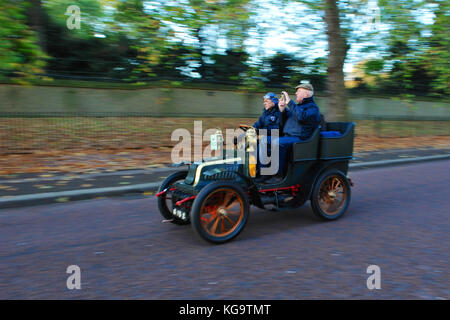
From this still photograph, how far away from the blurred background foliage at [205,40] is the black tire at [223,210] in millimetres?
5743

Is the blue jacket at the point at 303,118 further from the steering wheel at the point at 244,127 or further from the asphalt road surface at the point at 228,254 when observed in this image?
the asphalt road surface at the point at 228,254

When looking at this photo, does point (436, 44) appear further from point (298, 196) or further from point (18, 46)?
point (18, 46)

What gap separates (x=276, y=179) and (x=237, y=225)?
3.17ft

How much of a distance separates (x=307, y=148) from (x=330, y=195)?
81 centimetres

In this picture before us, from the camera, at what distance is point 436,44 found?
44.1ft

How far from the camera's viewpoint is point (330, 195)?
5160mm

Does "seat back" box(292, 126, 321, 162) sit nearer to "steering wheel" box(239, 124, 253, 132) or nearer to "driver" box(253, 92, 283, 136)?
"driver" box(253, 92, 283, 136)

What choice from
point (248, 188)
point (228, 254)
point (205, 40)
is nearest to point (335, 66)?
point (205, 40)

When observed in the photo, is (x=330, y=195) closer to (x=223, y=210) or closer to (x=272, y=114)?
(x=272, y=114)

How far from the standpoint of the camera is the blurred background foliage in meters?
10.6

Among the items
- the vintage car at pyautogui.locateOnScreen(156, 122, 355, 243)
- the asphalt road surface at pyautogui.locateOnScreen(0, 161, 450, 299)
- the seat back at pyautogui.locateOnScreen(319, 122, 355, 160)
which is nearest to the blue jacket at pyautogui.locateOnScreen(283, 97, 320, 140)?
the vintage car at pyautogui.locateOnScreen(156, 122, 355, 243)

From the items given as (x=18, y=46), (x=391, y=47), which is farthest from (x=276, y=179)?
(x=391, y=47)

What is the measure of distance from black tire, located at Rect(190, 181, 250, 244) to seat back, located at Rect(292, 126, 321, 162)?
99 cm
